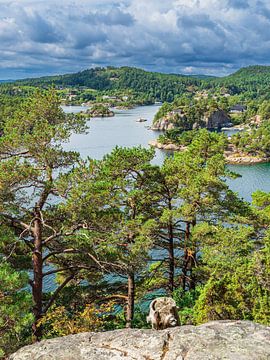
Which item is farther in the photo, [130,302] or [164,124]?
[164,124]

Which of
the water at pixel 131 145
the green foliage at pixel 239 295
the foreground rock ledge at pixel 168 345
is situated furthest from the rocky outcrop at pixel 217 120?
the foreground rock ledge at pixel 168 345

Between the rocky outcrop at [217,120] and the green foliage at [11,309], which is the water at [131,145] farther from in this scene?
the rocky outcrop at [217,120]

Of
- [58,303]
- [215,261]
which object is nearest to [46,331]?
[58,303]

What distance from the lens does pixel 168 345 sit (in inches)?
248

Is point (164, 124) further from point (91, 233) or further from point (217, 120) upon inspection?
point (91, 233)

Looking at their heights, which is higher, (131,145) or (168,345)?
(168,345)

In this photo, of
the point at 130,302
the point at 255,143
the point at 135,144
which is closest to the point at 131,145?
the point at 135,144

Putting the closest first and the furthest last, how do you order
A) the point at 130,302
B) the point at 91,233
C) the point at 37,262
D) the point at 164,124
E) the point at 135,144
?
the point at 37,262
the point at 91,233
the point at 130,302
the point at 135,144
the point at 164,124

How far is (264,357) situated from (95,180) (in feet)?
27.7

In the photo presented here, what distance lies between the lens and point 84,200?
12.6 m

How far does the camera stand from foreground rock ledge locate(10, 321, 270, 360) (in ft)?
19.8

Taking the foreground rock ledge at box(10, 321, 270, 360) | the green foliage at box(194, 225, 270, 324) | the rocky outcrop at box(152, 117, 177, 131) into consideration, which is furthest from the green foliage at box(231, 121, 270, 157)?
the foreground rock ledge at box(10, 321, 270, 360)

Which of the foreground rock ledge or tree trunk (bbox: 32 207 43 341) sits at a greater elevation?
the foreground rock ledge

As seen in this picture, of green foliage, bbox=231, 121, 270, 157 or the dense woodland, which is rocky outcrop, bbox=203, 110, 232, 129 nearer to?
green foliage, bbox=231, 121, 270, 157
